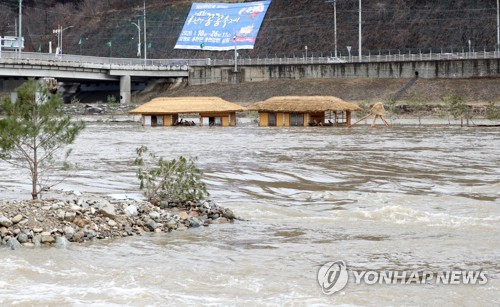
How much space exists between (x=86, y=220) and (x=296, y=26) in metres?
80.7

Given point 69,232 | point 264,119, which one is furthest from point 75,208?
point 264,119

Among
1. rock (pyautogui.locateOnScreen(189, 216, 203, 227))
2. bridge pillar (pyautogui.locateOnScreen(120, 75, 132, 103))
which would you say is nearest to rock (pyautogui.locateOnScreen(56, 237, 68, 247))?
rock (pyautogui.locateOnScreen(189, 216, 203, 227))

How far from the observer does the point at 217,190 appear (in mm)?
23312

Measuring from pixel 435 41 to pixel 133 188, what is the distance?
6502cm

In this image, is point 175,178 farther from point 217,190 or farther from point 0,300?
point 0,300

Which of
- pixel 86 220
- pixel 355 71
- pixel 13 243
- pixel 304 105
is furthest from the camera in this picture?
pixel 355 71

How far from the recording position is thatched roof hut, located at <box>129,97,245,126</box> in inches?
2423

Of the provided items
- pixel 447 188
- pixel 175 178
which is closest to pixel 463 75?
pixel 447 188

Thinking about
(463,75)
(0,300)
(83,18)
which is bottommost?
(0,300)

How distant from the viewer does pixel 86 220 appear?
16375mm

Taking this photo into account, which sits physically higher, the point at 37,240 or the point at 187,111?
the point at 187,111

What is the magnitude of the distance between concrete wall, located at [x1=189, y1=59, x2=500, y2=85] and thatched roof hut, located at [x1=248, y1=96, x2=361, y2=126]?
15.6m

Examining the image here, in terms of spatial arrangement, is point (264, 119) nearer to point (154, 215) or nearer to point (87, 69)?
point (87, 69)

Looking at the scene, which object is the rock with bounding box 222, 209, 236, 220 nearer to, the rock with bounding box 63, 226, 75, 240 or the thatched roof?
the rock with bounding box 63, 226, 75, 240
